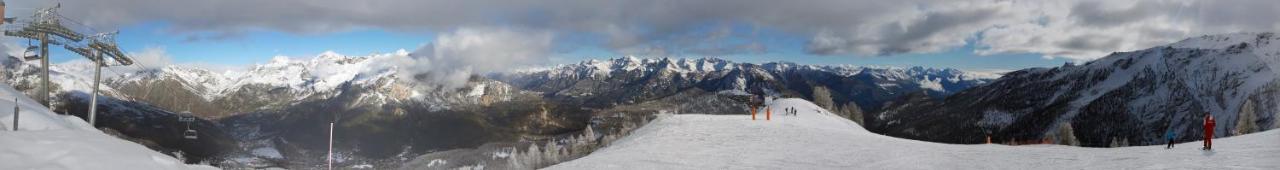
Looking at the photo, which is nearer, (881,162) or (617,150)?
(881,162)

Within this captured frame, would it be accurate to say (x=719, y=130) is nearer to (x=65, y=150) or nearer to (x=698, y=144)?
(x=698, y=144)

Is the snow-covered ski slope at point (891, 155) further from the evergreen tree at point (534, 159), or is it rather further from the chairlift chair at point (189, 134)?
the chairlift chair at point (189, 134)

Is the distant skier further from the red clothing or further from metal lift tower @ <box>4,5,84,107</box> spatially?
metal lift tower @ <box>4,5,84,107</box>

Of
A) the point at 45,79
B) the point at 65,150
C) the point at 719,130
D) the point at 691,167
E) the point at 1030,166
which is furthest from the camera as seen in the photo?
the point at 45,79

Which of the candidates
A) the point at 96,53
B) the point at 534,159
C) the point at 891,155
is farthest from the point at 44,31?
the point at 891,155

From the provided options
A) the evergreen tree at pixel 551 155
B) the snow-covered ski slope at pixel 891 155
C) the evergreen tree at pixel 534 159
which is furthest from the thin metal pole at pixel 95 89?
the snow-covered ski slope at pixel 891 155

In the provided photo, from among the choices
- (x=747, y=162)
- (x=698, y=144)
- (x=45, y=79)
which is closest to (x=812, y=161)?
(x=747, y=162)

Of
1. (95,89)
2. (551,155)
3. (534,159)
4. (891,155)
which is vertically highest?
(95,89)

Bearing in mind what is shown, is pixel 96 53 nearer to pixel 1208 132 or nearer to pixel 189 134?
pixel 189 134
